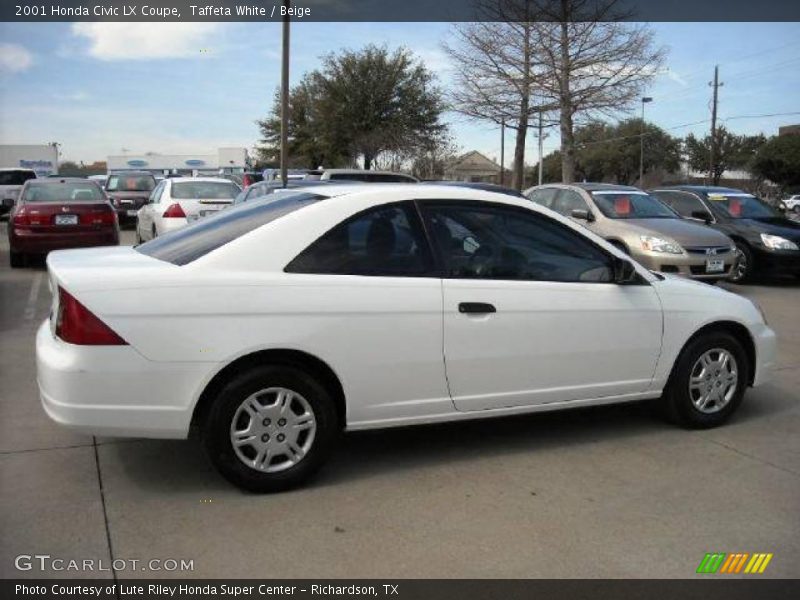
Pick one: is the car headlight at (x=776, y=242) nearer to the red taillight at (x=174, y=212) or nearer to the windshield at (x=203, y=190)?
the windshield at (x=203, y=190)

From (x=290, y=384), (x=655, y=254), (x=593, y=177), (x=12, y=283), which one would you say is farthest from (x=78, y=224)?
(x=593, y=177)

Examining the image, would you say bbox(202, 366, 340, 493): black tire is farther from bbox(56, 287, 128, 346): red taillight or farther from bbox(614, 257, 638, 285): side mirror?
bbox(614, 257, 638, 285): side mirror

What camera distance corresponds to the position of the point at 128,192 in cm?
2034

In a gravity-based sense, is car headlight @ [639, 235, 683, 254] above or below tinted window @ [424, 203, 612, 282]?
below

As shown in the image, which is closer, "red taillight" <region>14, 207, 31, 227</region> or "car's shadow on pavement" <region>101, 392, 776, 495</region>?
"car's shadow on pavement" <region>101, 392, 776, 495</region>

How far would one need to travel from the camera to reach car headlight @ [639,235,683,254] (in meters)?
10.2

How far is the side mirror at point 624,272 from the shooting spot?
4484 millimetres

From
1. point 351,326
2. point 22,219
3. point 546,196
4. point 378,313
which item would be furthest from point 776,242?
point 22,219

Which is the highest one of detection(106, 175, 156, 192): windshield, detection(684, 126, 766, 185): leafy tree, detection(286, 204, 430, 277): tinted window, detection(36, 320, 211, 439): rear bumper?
detection(684, 126, 766, 185): leafy tree

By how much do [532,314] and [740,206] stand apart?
34.2 ft

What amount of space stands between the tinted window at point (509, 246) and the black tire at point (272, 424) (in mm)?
994

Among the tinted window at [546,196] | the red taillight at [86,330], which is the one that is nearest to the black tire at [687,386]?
the red taillight at [86,330]

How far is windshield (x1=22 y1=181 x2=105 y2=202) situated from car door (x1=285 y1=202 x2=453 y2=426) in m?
9.64

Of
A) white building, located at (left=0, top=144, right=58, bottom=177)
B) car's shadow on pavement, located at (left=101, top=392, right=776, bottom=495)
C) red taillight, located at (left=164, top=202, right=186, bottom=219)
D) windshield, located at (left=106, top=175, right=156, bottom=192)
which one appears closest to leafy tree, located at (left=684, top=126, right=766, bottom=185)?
white building, located at (left=0, top=144, right=58, bottom=177)
